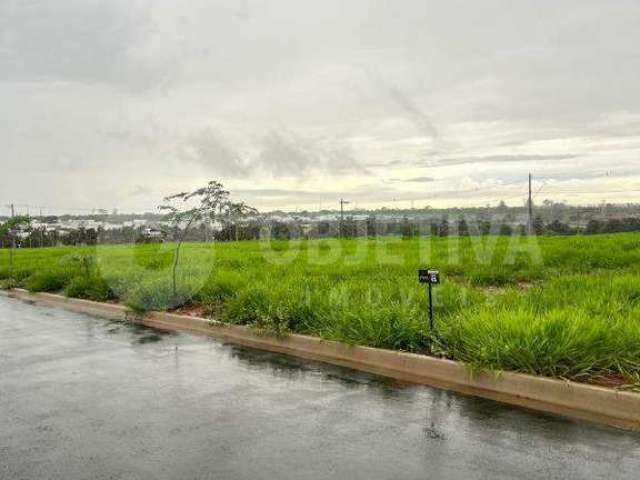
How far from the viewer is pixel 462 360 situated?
6.77 metres

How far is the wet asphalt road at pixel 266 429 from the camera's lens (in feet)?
14.5

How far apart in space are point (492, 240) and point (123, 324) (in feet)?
47.4

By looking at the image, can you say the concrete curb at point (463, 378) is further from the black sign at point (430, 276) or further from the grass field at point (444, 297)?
the black sign at point (430, 276)

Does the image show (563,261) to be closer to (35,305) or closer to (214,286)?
(214,286)

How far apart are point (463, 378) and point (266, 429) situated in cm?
236

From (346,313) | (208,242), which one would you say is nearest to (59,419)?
(346,313)

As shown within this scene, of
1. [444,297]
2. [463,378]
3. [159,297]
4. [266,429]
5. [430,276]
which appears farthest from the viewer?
[159,297]

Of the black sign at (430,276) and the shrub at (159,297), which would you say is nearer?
the black sign at (430,276)

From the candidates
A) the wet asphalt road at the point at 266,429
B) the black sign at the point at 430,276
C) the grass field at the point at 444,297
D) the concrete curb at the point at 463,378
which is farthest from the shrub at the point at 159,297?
the black sign at the point at 430,276

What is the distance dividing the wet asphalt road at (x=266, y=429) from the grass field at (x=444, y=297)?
891 millimetres

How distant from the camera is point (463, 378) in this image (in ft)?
21.5

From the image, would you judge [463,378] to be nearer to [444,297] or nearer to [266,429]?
[266,429]

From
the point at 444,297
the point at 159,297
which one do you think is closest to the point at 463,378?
the point at 444,297

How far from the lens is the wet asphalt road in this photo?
4430 mm
